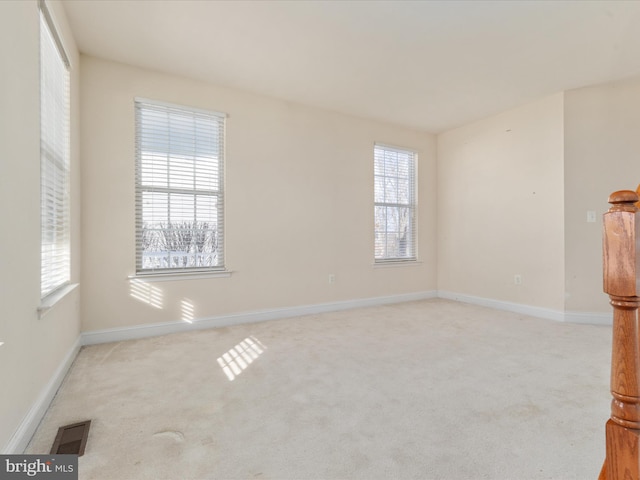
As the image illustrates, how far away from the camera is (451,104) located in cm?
409

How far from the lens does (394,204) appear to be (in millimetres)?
4914

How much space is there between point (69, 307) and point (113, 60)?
2.31 meters

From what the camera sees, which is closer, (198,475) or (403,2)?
(198,475)

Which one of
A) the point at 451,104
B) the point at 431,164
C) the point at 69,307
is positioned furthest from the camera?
the point at 431,164

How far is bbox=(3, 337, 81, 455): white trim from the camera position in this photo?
1.43 metres

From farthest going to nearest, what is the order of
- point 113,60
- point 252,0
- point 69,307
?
point 113,60
point 69,307
point 252,0

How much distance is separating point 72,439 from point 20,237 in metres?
1.01

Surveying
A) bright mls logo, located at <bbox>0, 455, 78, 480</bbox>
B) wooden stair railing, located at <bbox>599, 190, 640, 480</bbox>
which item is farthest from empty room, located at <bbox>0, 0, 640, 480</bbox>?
bright mls logo, located at <bbox>0, 455, 78, 480</bbox>

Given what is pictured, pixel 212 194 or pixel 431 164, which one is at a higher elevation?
pixel 431 164

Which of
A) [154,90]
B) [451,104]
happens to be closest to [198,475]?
[154,90]

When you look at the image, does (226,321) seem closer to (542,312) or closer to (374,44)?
(374,44)

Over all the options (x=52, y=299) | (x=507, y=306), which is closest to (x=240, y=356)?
(x=52, y=299)

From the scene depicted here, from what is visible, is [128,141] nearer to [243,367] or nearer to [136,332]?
[136,332]

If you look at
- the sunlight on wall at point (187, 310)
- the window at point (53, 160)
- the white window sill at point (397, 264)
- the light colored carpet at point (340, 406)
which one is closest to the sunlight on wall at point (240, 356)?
the light colored carpet at point (340, 406)
